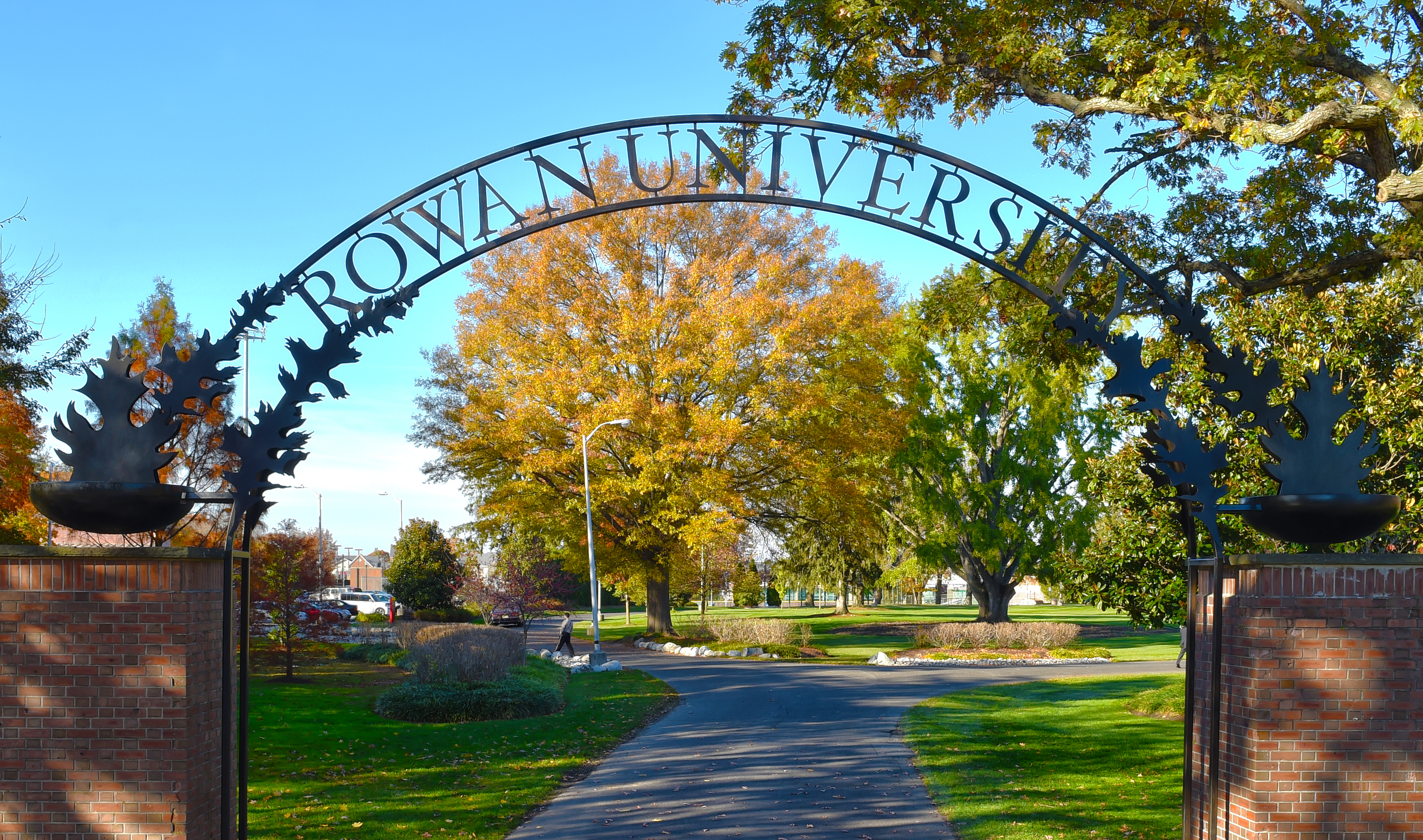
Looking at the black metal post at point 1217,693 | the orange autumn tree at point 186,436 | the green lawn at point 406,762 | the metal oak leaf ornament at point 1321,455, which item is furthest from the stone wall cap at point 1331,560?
A: the orange autumn tree at point 186,436

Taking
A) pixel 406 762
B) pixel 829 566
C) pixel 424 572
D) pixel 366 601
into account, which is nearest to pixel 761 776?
pixel 406 762

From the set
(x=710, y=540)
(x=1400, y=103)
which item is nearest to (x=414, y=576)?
(x=710, y=540)

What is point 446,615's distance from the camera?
44469 mm

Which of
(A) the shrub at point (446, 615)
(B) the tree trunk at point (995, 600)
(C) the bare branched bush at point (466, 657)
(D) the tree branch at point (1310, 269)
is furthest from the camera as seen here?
(A) the shrub at point (446, 615)

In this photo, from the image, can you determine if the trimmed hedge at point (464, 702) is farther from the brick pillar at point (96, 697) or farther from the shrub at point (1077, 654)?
the shrub at point (1077, 654)

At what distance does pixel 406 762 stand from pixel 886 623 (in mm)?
35520

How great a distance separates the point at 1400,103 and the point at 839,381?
20.3 metres

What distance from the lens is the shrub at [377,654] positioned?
26.9 meters

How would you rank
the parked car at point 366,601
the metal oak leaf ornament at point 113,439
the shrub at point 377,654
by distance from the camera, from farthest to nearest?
the parked car at point 366,601 < the shrub at point 377,654 < the metal oak leaf ornament at point 113,439

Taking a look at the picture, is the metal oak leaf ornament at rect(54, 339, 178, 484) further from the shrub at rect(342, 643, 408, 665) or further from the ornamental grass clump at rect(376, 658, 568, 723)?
the shrub at rect(342, 643, 408, 665)

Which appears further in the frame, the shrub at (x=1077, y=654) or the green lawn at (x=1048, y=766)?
the shrub at (x=1077, y=654)

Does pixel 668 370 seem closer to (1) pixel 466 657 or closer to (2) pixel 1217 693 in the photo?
(1) pixel 466 657

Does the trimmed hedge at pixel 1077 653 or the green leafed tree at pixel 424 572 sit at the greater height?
the green leafed tree at pixel 424 572

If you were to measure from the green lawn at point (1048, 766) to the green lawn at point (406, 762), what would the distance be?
154 inches
